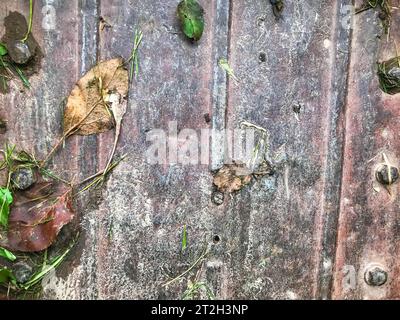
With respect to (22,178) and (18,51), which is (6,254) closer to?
(22,178)

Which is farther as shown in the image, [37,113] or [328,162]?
[328,162]

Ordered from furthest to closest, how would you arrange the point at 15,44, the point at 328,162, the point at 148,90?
the point at 328,162 < the point at 148,90 < the point at 15,44

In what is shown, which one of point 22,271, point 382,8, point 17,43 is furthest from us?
point 382,8

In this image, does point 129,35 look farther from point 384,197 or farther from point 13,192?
point 384,197

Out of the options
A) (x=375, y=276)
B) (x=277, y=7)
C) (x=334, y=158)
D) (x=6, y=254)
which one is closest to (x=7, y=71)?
(x=6, y=254)

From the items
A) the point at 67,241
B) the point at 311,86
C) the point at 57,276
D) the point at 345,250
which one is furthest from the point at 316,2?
the point at 57,276

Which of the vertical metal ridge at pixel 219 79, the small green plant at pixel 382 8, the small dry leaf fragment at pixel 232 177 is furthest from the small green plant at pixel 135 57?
the small green plant at pixel 382 8
